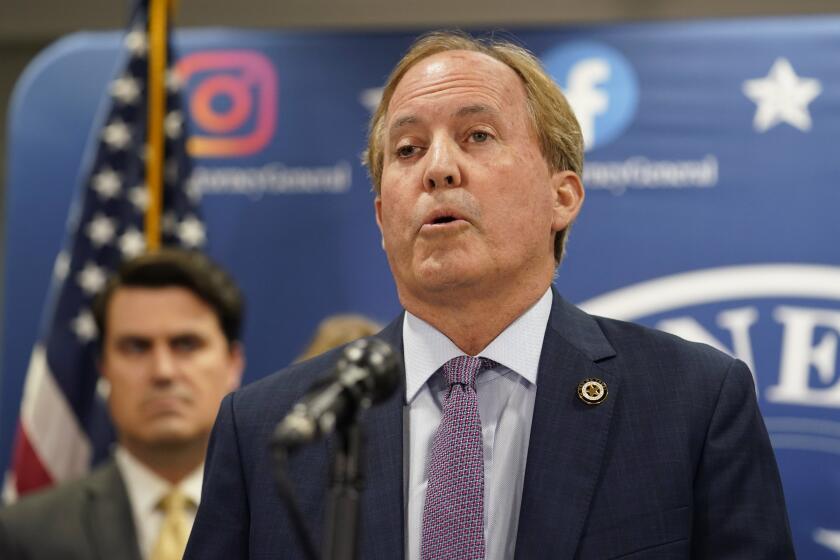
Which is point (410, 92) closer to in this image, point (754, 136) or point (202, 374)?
point (202, 374)

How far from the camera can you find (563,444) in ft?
5.75

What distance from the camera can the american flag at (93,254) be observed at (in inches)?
167

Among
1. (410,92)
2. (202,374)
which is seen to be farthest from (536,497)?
(202,374)

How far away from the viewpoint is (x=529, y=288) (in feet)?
6.34

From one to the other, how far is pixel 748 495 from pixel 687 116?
2616 mm

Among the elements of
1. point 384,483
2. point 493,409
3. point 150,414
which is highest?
point 150,414

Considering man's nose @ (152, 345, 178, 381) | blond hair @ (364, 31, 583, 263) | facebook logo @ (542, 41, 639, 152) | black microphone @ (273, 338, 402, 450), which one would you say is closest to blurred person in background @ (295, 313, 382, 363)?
man's nose @ (152, 345, 178, 381)

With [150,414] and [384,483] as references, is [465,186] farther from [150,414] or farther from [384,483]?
[150,414]

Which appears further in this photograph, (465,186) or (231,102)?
(231,102)

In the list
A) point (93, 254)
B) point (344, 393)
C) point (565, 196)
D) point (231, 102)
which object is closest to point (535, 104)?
point (565, 196)

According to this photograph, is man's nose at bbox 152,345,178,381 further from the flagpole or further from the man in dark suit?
the flagpole

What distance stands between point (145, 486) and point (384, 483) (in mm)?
2070

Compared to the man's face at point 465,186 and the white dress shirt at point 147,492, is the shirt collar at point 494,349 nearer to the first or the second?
the man's face at point 465,186

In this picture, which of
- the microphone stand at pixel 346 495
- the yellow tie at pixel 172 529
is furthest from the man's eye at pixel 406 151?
the yellow tie at pixel 172 529
